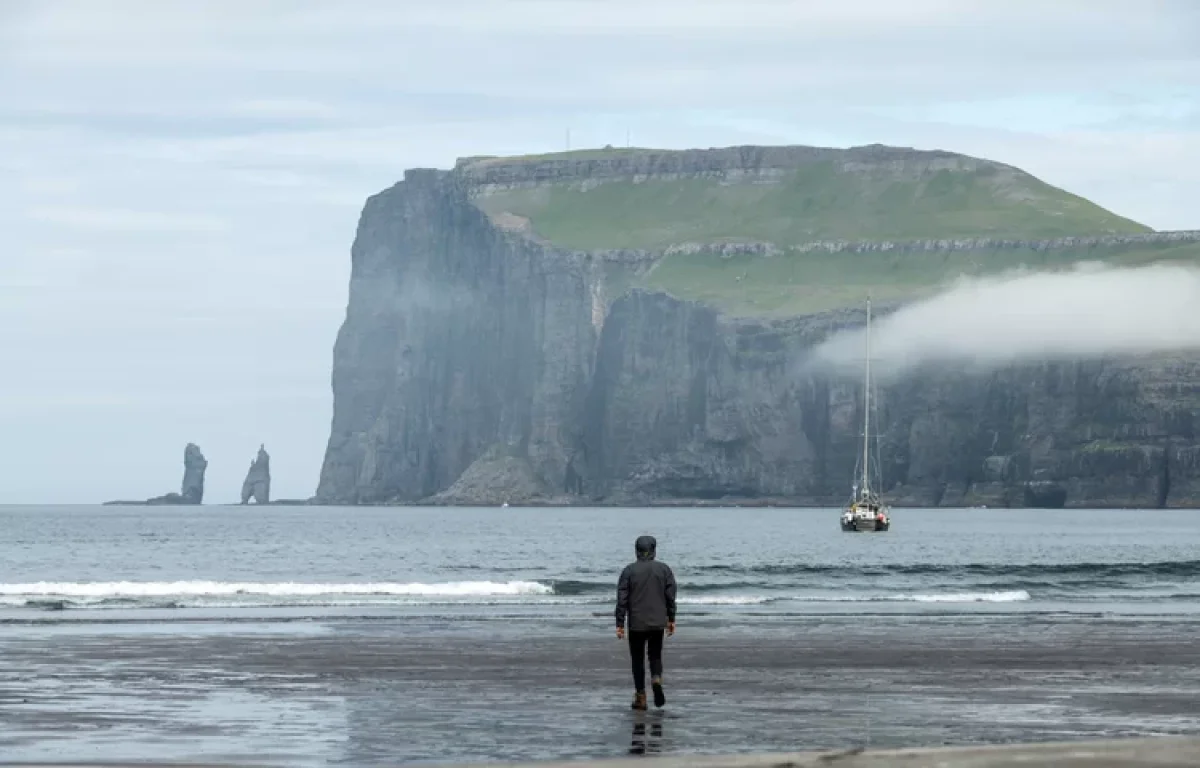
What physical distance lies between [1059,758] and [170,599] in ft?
167

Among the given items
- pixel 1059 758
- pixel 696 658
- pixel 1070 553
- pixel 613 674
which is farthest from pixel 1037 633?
pixel 1070 553

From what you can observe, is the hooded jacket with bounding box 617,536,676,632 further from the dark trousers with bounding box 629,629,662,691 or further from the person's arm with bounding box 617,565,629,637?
the dark trousers with bounding box 629,629,662,691

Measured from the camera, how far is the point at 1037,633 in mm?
47031

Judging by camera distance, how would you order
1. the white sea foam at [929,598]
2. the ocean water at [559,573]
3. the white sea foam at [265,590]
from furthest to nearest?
the white sea foam at [265,590] < the white sea foam at [929,598] < the ocean water at [559,573]

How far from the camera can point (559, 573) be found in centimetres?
9775

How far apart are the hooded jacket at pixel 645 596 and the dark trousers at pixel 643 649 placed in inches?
4.3

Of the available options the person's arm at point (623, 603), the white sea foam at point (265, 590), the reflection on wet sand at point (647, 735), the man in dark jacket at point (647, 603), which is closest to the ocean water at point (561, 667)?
the reflection on wet sand at point (647, 735)

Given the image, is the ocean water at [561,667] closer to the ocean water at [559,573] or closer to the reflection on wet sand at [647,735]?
the reflection on wet sand at [647,735]

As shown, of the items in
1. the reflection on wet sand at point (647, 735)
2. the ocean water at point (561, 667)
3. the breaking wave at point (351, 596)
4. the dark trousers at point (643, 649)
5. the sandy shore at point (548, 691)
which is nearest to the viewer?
the reflection on wet sand at point (647, 735)

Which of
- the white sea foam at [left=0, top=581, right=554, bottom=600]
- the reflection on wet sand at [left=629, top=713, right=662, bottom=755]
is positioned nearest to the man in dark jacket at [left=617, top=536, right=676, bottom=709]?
the reflection on wet sand at [left=629, top=713, right=662, bottom=755]

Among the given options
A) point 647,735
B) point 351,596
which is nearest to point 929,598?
point 351,596

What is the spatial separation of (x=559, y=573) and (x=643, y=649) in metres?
70.6

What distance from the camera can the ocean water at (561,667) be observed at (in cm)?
2477

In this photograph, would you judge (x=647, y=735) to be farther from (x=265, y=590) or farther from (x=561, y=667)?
(x=265, y=590)
